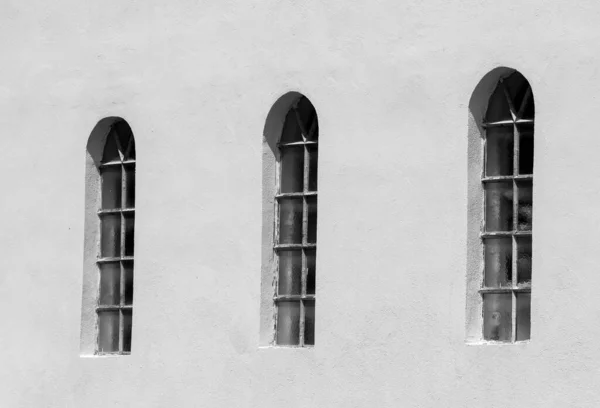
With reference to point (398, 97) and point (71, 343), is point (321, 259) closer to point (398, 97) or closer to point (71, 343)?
point (398, 97)

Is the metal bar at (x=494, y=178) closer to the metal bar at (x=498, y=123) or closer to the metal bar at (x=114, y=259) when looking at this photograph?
the metal bar at (x=498, y=123)

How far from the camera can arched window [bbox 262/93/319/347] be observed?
16641mm

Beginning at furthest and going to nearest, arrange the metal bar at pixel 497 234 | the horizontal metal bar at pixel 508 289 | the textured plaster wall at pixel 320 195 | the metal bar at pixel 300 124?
the metal bar at pixel 300 124, the metal bar at pixel 497 234, the horizontal metal bar at pixel 508 289, the textured plaster wall at pixel 320 195

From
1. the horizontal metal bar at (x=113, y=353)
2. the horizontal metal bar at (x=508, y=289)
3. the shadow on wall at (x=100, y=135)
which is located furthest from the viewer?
the shadow on wall at (x=100, y=135)

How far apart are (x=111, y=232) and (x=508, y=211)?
4.18 m

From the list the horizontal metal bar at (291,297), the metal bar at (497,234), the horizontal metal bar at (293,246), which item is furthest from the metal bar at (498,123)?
the horizontal metal bar at (291,297)

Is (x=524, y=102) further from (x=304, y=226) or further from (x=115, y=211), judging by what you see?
(x=115, y=211)

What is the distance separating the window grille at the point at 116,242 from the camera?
705 inches

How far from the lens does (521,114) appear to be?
50.4 ft

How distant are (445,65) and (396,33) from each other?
538mm

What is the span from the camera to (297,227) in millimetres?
→ 16734

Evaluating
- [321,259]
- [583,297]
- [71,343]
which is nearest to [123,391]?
[71,343]

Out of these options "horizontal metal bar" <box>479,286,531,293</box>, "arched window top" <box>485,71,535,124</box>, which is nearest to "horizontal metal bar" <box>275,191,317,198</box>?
"arched window top" <box>485,71,535,124</box>

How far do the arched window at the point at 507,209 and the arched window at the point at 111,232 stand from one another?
148 inches
